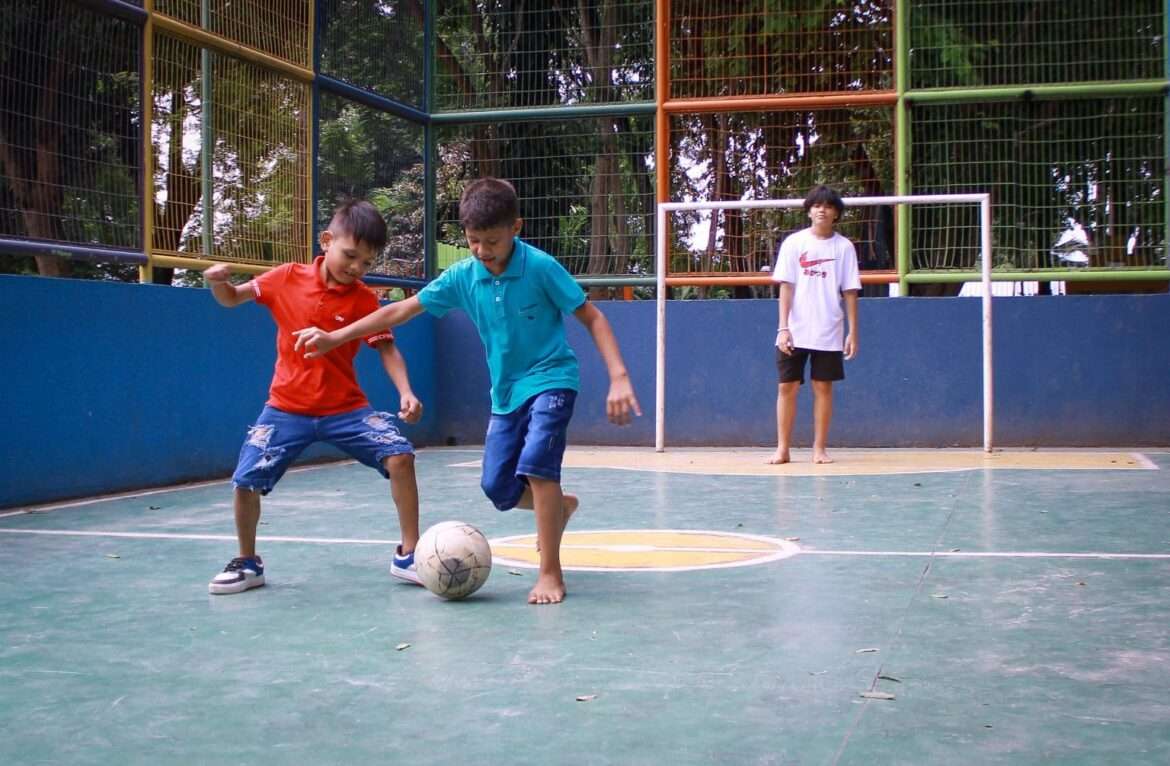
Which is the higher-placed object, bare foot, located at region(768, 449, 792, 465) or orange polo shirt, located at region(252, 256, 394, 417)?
orange polo shirt, located at region(252, 256, 394, 417)

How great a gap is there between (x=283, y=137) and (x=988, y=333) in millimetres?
5128

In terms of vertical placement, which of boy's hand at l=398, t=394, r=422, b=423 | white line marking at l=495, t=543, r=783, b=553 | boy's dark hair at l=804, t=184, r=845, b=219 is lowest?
white line marking at l=495, t=543, r=783, b=553

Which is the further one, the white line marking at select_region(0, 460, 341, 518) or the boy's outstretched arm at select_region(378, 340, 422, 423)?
the white line marking at select_region(0, 460, 341, 518)

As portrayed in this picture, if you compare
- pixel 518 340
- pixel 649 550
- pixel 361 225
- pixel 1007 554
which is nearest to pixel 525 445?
pixel 518 340

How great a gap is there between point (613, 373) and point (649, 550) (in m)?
1.22

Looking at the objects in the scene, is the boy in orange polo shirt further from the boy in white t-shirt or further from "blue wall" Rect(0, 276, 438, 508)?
the boy in white t-shirt

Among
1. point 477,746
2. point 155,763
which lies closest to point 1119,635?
point 477,746

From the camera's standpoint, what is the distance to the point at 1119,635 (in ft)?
11.8

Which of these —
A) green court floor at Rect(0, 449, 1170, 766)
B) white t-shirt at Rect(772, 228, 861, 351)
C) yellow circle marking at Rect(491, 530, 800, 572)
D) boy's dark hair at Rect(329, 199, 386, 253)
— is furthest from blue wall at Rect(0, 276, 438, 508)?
white t-shirt at Rect(772, 228, 861, 351)

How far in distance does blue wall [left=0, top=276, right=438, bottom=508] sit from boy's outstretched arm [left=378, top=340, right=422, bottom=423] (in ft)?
9.63

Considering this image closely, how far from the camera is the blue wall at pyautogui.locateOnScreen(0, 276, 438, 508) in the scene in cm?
687

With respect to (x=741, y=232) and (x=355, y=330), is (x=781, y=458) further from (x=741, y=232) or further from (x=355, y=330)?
(x=355, y=330)

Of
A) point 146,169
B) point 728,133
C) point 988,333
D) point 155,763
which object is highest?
point 728,133

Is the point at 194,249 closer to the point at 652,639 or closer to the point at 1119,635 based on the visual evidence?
the point at 652,639
